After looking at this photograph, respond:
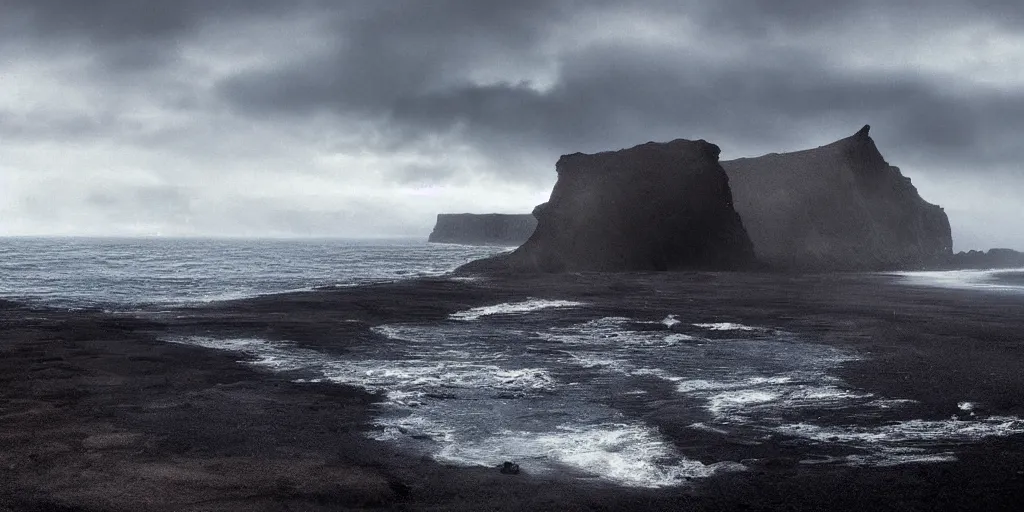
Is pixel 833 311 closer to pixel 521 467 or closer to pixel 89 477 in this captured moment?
pixel 521 467

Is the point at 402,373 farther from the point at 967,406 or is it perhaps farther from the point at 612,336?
the point at 967,406

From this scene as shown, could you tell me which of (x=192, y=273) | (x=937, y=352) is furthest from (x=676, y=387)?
(x=192, y=273)

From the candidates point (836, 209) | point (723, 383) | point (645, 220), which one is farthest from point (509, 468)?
point (836, 209)

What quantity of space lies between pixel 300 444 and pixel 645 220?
6335 centimetres

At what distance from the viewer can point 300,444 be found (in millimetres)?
10078

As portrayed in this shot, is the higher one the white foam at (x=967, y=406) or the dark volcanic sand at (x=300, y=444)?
the white foam at (x=967, y=406)

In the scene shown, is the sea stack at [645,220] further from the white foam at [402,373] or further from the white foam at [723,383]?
the white foam at [723,383]

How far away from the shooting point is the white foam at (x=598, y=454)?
888 centimetres

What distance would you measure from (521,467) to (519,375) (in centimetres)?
651

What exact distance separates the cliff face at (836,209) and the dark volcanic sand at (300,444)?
7550cm

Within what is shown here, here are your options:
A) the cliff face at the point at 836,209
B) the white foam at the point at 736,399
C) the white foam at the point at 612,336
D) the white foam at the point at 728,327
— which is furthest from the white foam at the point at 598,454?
the cliff face at the point at 836,209

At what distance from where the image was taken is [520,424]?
11.5 metres

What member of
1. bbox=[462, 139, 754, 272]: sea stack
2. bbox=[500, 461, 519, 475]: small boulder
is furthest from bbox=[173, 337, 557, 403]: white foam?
bbox=[462, 139, 754, 272]: sea stack

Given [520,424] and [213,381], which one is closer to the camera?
[520,424]
